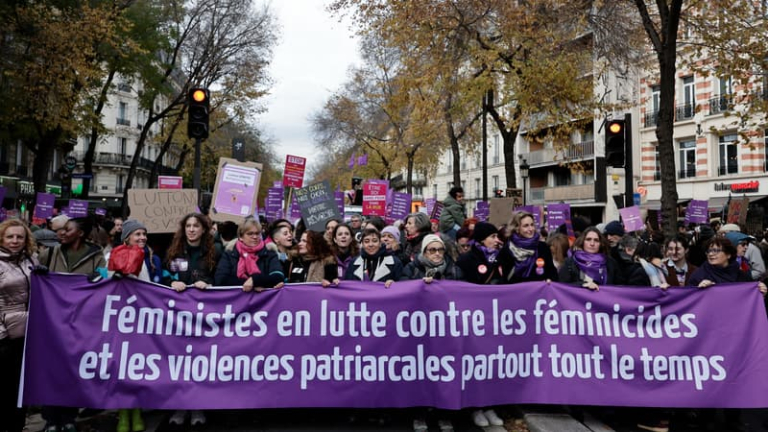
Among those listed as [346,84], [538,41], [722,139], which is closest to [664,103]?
[538,41]

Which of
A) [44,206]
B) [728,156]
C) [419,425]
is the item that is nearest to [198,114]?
[419,425]

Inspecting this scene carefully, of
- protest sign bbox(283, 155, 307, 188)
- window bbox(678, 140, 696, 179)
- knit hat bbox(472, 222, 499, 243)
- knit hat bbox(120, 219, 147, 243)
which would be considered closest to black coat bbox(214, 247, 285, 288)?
knit hat bbox(120, 219, 147, 243)

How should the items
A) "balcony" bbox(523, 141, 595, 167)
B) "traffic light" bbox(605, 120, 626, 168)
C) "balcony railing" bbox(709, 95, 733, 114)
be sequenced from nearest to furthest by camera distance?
"traffic light" bbox(605, 120, 626, 168) → "balcony railing" bbox(709, 95, 733, 114) → "balcony" bbox(523, 141, 595, 167)

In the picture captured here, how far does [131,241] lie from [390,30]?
443 inches

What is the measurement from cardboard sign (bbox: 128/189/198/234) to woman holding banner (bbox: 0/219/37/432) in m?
2.82

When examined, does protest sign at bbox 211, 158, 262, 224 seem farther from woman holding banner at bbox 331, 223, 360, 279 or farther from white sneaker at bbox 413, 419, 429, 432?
white sneaker at bbox 413, 419, 429, 432

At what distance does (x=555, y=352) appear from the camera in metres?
5.35

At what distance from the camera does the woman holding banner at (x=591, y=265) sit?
5910mm

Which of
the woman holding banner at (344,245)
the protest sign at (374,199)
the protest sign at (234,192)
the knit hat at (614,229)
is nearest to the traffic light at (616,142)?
the knit hat at (614,229)

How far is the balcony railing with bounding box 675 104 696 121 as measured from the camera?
108 ft

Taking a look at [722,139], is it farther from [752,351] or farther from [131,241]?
[131,241]

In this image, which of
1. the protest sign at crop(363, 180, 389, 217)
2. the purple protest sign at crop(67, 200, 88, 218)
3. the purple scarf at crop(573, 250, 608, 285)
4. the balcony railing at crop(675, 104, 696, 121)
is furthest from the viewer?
the balcony railing at crop(675, 104, 696, 121)

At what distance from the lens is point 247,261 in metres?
5.59

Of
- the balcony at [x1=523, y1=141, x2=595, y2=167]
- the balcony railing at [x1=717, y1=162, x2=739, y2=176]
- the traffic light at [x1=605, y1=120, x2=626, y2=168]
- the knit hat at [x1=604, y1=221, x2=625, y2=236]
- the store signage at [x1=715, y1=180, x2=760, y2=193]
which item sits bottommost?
the knit hat at [x1=604, y1=221, x2=625, y2=236]
